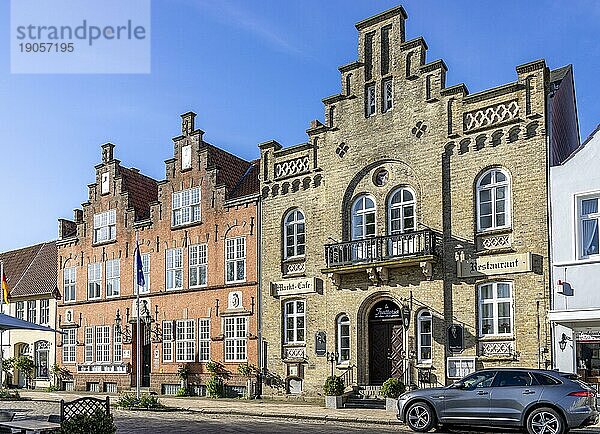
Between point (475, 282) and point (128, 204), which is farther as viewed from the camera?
point (128, 204)

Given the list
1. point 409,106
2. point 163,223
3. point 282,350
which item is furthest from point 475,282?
point 163,223

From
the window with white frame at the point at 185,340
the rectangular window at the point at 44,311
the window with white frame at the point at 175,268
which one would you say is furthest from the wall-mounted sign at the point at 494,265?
the rectangular window at the point at 44,311

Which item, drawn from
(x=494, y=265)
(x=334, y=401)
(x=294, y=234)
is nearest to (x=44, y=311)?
(x=294, y=234)

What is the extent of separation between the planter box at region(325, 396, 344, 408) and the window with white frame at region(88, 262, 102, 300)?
16.5 metres

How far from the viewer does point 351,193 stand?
29.6m

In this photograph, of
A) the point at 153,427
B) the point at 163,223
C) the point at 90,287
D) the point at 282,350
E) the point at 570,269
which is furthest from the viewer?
the point at 90,287

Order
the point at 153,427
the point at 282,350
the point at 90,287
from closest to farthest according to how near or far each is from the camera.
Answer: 1. the point at 153,427
2. the point at 282,350
3. the point at 90,287

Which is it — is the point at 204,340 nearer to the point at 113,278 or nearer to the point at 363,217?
the point at 113,278

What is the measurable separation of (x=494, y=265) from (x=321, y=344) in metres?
7.42

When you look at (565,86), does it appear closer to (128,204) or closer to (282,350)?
(282,350)

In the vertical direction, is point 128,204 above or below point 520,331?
above

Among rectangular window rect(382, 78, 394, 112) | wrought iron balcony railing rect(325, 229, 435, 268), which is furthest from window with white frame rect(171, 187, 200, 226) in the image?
rectangular window rect(382, 78, 394, 112)

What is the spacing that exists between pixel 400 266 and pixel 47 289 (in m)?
22.6

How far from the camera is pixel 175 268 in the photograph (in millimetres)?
35875
